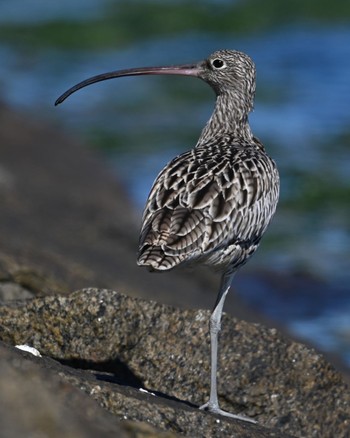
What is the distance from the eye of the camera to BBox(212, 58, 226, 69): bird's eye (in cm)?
934

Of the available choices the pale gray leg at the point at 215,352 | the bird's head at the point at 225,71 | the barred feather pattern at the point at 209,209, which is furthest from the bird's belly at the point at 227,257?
the bird's head at the point at 225,71

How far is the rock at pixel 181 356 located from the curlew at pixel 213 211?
30 centimetres

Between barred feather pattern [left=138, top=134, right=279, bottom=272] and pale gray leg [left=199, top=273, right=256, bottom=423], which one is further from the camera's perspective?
pale gray leg [left=199, top=273, right=256, bottom=423]

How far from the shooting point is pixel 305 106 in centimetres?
2273

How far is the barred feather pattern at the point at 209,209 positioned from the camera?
7.41 metres

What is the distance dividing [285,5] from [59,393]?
25.3 meters

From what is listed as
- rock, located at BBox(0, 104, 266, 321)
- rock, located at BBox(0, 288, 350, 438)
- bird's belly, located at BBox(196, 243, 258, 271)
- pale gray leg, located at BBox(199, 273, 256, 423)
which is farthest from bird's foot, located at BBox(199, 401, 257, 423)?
rock, located at BBox(0, 104, 266, 321)

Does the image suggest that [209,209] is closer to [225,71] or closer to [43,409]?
[225,71]

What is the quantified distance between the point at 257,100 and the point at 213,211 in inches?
602

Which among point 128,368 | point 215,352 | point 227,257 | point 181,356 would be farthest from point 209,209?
point 128,368

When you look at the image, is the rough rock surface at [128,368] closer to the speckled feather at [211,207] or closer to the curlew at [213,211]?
the curlew at [213,211]

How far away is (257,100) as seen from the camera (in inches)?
899

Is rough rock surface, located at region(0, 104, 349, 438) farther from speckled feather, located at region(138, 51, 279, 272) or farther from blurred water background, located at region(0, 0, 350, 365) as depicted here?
blurred water background, located at region(0, 0, 350, 365)

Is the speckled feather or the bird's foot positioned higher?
the speckled feather
